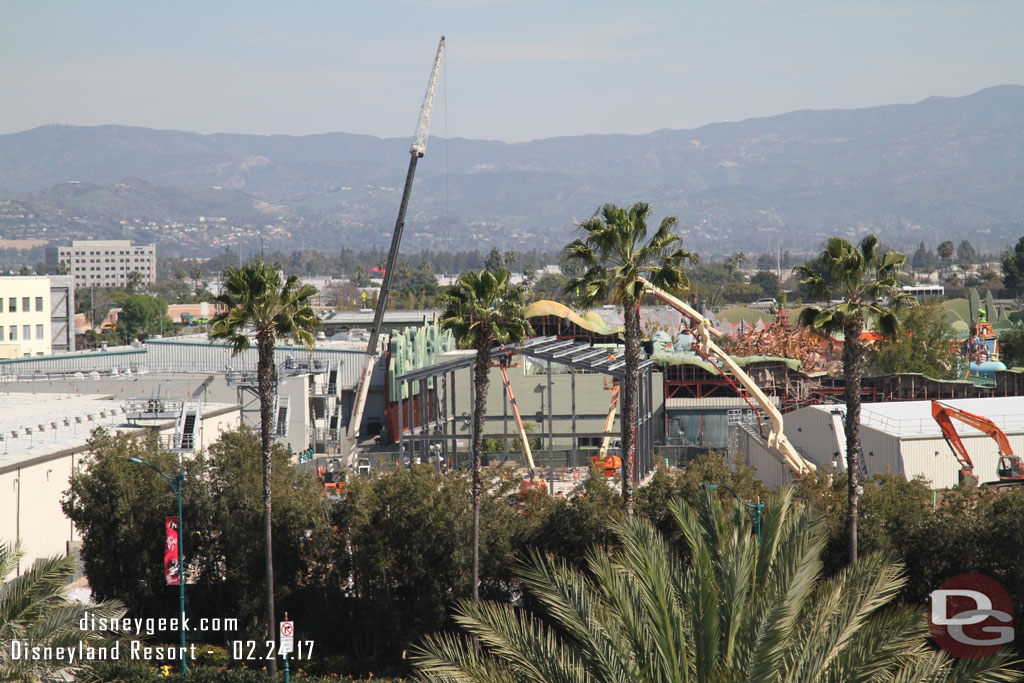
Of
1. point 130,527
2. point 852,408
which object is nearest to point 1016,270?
point 852,408

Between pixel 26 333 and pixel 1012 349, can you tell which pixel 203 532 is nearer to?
pixel 26 333

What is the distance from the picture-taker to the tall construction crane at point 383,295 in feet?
232

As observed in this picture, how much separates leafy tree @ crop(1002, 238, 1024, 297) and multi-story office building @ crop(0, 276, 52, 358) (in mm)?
138102

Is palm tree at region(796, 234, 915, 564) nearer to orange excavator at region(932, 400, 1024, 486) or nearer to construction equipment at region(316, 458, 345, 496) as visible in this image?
orange excavator at region(932, 400, 1024, 486)

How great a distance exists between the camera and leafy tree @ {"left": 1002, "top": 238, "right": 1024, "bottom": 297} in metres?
170

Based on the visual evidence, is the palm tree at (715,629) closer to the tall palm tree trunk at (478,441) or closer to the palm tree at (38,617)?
the palm tree at (38,617)

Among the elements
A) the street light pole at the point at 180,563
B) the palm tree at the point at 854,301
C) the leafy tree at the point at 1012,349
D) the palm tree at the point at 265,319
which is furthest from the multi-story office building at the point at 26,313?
the leafy tree at the point at 1012,349

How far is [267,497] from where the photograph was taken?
96.6 ft

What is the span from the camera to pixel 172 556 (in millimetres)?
30281

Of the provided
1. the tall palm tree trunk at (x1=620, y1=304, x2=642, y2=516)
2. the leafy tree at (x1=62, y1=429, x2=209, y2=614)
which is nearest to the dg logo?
the tall palm tree trunk at (x1=620, y1=304, x2=642, y2=516)

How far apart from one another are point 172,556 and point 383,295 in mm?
53241

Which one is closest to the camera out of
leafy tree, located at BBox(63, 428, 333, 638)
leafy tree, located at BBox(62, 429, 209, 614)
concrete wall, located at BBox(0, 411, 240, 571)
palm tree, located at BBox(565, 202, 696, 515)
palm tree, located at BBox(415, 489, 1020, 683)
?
palm tree, located at BBox(415, 489, 1020, 683)

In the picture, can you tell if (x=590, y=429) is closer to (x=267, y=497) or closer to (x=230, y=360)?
(x=230, y=360)

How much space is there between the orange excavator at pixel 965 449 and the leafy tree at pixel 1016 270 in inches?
5333
